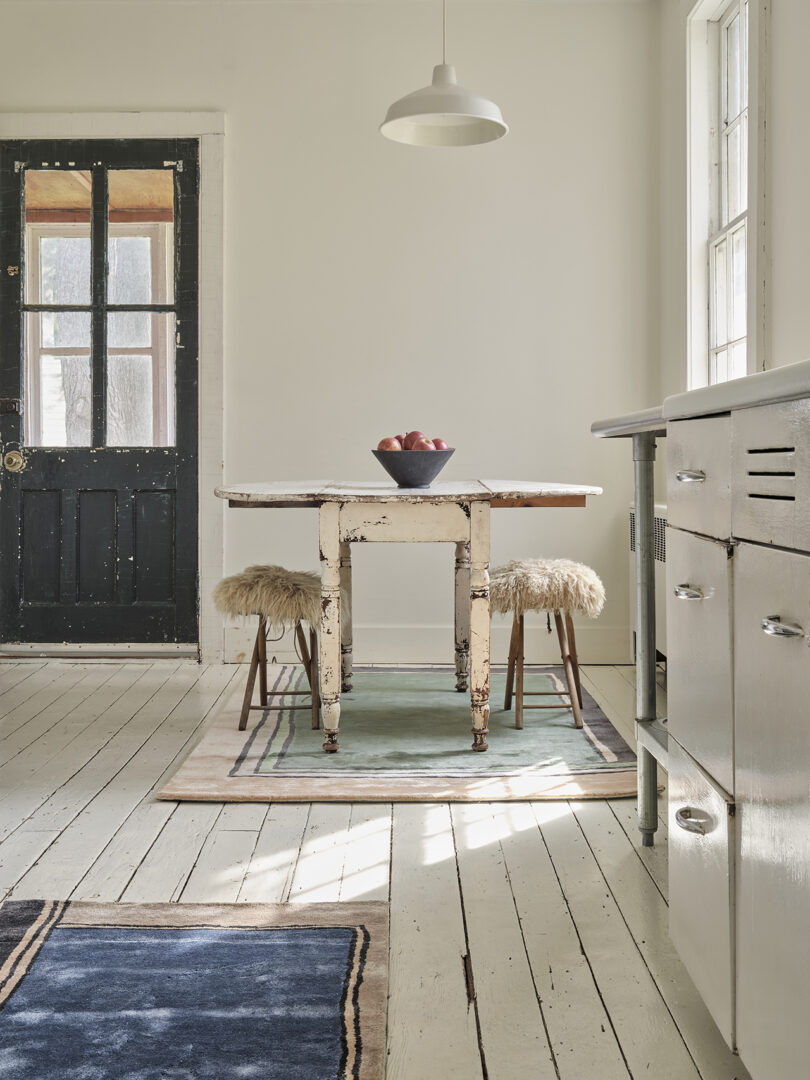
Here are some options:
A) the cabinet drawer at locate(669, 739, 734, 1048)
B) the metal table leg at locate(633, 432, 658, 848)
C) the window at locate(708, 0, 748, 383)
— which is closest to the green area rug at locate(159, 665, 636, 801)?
the metal table leg at locate(633, 432, 658, 848)

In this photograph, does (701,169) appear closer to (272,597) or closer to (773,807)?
(272,597)

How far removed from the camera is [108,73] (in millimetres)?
4910

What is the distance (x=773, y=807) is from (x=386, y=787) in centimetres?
186

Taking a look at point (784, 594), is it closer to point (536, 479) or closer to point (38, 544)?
point (536, 479)

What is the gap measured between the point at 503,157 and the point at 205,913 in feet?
12.5

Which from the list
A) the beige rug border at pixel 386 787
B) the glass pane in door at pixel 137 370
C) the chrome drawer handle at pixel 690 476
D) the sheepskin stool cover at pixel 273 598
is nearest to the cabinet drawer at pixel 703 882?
the chrome drawer handle at pixel 690 476

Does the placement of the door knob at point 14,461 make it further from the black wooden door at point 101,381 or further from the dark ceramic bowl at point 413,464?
the dark ceramic bowl at point 413,464

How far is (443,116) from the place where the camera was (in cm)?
367

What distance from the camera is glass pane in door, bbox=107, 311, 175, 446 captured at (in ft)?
16.3

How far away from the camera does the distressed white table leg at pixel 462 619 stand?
169 inches

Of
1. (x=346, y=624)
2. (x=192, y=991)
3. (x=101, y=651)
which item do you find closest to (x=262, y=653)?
(x=346, y=624)

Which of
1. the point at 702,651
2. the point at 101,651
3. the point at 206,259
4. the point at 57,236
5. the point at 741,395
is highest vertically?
the point at 57,236

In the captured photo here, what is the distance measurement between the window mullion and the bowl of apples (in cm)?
187

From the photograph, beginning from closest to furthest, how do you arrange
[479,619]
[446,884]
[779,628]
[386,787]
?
[779,628] < [446,884] < [386,787] < [479,619]
